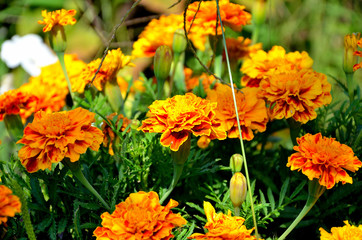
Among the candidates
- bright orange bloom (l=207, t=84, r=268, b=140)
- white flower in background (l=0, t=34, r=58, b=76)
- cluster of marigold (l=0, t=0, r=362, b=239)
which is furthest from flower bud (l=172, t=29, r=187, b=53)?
white flower in background (l=0, t=34, r=58, b=76)

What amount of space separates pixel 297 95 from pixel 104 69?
376 millimetres

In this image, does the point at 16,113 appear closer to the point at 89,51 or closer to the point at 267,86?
the point at 267,86

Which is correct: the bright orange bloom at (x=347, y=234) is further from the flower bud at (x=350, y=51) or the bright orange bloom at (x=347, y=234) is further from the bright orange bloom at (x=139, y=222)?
the flower bud at (x=350, y=51)

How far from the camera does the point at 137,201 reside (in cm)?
64

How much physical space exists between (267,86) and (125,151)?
276 mm

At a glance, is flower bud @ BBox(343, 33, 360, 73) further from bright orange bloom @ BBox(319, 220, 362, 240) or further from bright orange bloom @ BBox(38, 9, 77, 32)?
bright orange bloom @ BBox(38, 9, 77, 32)

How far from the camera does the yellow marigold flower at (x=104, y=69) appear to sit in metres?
0.91

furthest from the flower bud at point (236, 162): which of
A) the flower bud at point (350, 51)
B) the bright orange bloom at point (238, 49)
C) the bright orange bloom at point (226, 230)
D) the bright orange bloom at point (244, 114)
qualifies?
the bright orange bloom at point (238, 49)

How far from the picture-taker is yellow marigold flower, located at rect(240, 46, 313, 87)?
0.92 meters

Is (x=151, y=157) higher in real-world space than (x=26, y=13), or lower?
lower

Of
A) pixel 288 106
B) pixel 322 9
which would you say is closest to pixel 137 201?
pixel 288 106

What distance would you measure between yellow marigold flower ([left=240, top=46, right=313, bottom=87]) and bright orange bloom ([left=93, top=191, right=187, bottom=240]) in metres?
0.39

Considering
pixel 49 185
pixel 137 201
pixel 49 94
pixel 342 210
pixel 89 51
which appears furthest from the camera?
pixel 89 51

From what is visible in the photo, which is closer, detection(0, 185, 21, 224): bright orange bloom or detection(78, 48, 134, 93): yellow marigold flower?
detection(0, 185, 21, 224): bright orange bloom
